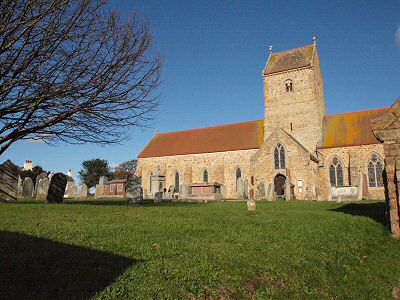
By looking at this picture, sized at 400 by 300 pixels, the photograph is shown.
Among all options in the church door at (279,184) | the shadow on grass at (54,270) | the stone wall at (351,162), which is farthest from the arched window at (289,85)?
the shadow on grass at (54,270)

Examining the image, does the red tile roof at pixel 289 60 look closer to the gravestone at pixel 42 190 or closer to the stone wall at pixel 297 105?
the stone wall at pixel 297 105

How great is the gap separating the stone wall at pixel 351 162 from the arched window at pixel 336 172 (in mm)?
A: 268

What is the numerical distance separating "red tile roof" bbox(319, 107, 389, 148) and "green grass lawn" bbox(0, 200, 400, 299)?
880 inches

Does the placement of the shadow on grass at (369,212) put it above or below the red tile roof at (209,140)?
below

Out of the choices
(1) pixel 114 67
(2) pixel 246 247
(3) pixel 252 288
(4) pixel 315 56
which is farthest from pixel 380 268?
(4) pixel 315 56

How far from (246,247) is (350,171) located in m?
24.7

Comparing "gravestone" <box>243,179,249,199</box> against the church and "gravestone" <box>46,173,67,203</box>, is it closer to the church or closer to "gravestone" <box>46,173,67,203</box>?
the church

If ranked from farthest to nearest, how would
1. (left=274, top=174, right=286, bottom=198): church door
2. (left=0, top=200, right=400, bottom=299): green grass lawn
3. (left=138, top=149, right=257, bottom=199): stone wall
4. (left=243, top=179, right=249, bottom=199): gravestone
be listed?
(left=138, top=149, right=257, bottom=199): stone wall < (left=274, top=174, right=286, bottom=198): church door < (left=243, top=179, right=249, bottom=199): gravestone < (left=0, top=200, right=400, bottom=299): green grass lawn

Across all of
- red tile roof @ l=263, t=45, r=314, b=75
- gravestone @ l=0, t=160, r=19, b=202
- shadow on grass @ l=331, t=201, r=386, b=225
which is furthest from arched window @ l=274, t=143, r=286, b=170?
gravestone @ l=0, t=160, r=19, b=202

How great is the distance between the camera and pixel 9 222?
6.86 m

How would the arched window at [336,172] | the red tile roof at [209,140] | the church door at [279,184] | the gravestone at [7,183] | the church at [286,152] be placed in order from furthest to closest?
the red tile roof at [209,140], the church door at [279,184], the arched window at [336,172], the church at [286,152], the gravestone at [7,183]

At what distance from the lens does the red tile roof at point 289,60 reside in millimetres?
31406

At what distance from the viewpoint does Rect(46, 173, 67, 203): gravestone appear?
15.0 meters

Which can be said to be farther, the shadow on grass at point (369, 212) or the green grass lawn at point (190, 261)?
the shadow on grass at point (369, 212)
